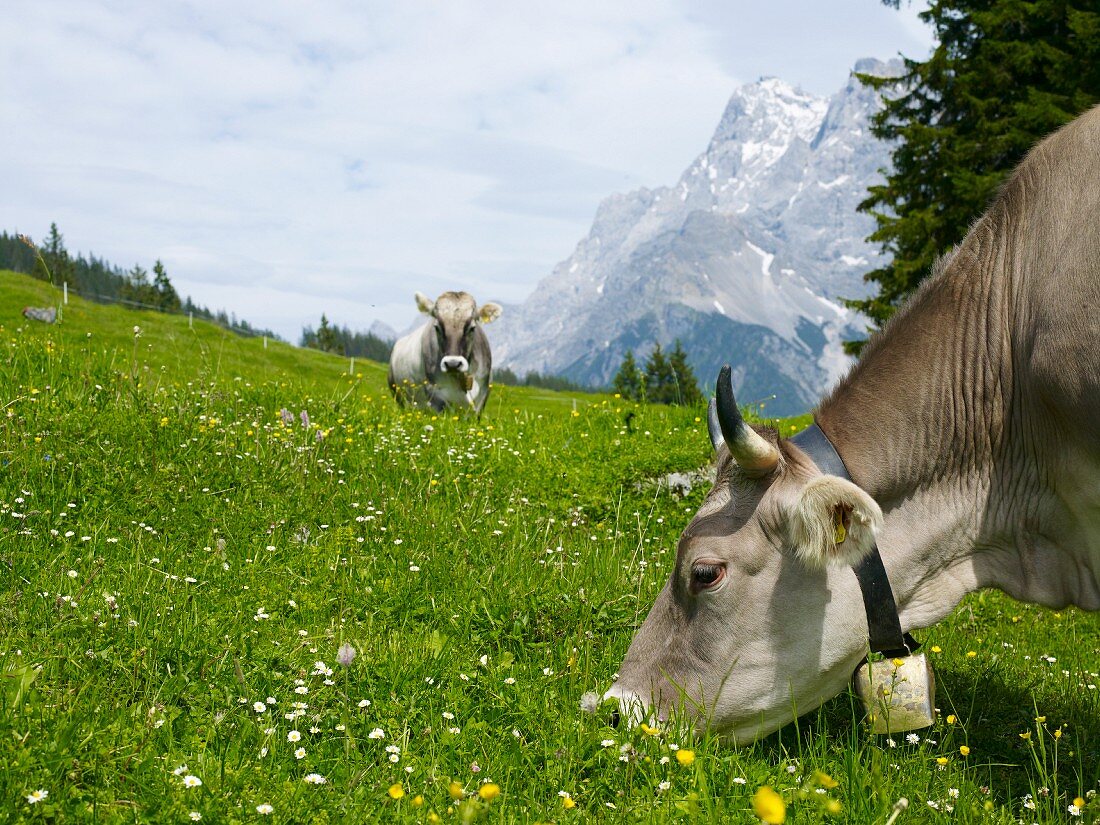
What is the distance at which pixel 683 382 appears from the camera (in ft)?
209

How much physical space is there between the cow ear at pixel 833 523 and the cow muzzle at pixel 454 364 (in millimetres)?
12690

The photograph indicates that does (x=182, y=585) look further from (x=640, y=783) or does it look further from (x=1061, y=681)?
(x=1061, y=681)

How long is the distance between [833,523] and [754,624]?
0.65 meters

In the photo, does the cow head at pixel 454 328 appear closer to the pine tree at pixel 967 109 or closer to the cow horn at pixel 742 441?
the cow horn at pixel 742 441

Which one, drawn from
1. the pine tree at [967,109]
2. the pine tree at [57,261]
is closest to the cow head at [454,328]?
the pine tree at [967,109]

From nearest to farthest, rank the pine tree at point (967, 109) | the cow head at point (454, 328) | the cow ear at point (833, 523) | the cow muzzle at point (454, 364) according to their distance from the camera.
Result: the cow ear at point (833, 523)
the cow muzzle at point (454, 364)
the cow head at point (454, 328)
the pine tree at point (967, 109)

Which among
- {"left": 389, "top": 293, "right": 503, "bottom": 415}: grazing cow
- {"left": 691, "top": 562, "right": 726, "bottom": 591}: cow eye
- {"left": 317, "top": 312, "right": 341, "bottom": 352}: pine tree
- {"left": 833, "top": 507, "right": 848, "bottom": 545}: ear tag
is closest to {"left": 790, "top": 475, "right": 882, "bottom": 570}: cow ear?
{"left": 833, "top": 507, "right": 848, "bottom": 545}: ear tag

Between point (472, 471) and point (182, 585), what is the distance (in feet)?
11.6

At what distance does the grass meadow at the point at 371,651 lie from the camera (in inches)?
127

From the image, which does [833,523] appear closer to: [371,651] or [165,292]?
[371,651]

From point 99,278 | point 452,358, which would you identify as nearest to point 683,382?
point 452,358

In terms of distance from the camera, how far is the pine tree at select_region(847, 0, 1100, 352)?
2598 centimetres

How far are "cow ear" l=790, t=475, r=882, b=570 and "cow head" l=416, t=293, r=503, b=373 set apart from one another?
12.8 m

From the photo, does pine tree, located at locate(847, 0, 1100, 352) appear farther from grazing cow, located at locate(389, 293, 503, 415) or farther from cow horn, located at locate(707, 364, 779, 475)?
cow horn, located at locate(707, 364, 779, 475)
